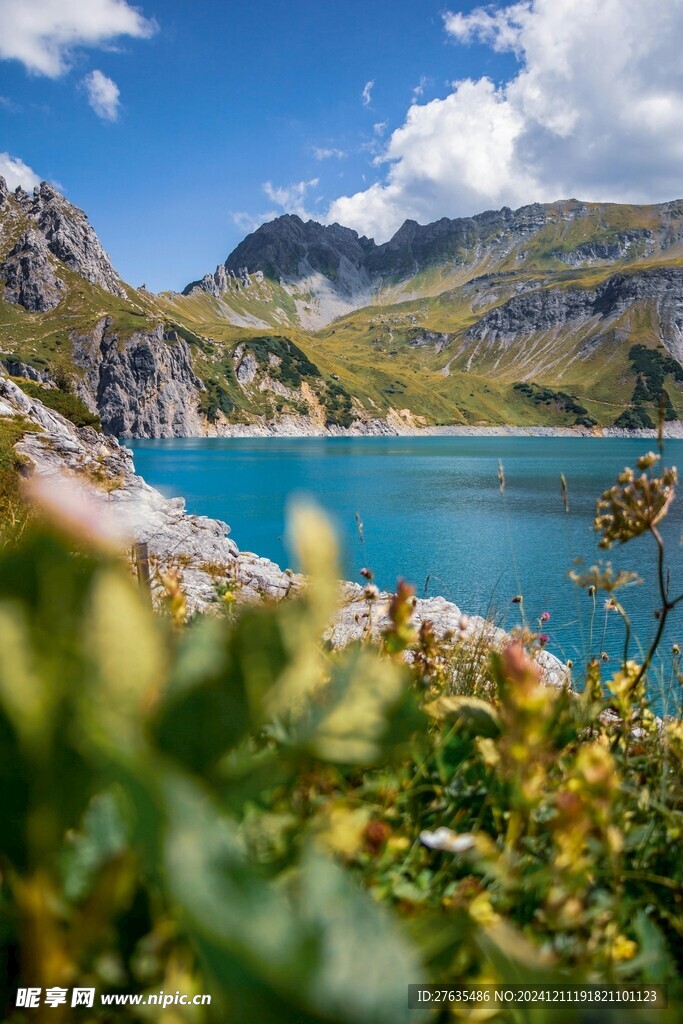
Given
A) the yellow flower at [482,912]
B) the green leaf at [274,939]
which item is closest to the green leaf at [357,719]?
the green leaf at [274,939]

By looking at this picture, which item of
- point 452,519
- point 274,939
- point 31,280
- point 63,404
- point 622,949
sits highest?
point 31,280

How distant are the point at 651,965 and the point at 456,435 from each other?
625ft

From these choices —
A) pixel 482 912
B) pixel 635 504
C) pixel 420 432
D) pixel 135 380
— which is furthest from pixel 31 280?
pixel 482 912

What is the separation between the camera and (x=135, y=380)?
14862 centimetres

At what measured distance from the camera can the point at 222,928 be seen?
29 centimetres

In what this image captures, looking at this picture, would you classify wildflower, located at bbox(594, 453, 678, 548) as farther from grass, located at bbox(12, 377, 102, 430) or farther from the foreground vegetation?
grass, located at bbox(12, 377, 102, 430)

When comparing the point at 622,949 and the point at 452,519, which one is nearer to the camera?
the point at 622,949

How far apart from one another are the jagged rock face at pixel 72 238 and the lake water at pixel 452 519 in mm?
97704

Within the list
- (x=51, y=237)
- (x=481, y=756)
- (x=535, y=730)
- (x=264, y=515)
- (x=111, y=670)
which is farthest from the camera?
(x=51, y=237)

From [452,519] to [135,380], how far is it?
393 feet

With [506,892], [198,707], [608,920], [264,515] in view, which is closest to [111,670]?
[198,707]

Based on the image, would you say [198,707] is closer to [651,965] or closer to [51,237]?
[651,965]

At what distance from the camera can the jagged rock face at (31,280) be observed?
168 metres

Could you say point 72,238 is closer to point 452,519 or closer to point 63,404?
point 63,404
